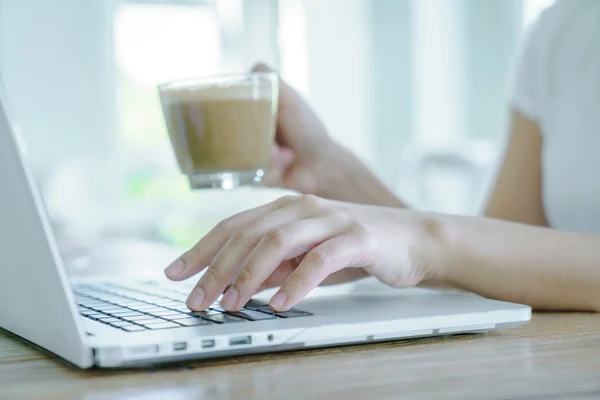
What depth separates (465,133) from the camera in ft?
15.3

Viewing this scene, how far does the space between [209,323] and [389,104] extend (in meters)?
4.22

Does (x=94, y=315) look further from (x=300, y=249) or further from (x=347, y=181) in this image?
(x=347, y=181)

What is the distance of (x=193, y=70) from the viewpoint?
197 inches

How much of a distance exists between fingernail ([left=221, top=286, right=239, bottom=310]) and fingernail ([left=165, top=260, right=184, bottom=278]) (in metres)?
0.08

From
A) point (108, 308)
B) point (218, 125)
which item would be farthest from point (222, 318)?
point (218, 125)

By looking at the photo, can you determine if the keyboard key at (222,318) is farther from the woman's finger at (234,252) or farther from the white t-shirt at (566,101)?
the white t-shirt at (566,101)

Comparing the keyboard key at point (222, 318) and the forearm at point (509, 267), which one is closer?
the keyboard key at point (222, 318)

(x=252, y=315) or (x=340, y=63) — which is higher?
(x=252, y=315)

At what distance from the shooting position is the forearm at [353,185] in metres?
1.20

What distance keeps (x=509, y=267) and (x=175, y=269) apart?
0.99ft

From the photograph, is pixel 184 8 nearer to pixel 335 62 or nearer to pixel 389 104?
pixel 335 62

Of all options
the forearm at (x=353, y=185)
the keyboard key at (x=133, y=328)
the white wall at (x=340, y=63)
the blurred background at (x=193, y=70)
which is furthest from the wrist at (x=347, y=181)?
the white wall at (x=340, y=63)

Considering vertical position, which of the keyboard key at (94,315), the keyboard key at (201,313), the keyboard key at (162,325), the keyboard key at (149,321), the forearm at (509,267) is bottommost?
the forearm at (509,267)

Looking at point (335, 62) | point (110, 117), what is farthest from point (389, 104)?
point (110, 117)
